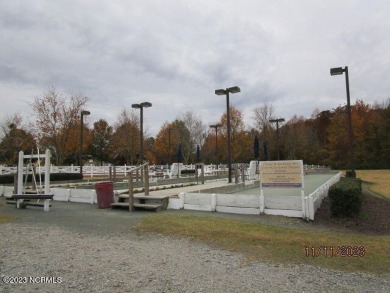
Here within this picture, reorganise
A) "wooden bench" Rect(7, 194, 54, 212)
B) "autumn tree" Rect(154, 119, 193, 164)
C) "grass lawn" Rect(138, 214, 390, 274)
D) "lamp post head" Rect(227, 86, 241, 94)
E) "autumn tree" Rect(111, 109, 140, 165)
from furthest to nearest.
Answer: "autumn tree" Rect(154, 119, 193, 164), "autumn tree" Rect(111, 109, 140, 165), "lamp post head" Rect(227, 86, 241, 94), "wooden bench" Rect(7, 194, 54, 212), "grass lawn" Rect(138, 214, 390, 274)

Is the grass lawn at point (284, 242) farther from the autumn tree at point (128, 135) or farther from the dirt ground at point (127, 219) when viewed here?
the autumn tree at point (128, 135)

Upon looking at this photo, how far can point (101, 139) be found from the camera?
65.6m

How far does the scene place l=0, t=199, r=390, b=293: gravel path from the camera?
13.9 ft

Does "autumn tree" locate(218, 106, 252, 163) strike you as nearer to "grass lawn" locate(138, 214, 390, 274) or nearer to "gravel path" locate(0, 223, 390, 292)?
"grass lawn" locate(138, 214, 390, 274)

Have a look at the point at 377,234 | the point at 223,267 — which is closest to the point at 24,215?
the point at 223,267

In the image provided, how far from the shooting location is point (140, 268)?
16.3ft

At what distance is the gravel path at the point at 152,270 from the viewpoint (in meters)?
4.24

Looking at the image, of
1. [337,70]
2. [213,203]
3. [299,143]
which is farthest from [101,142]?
[213,203]

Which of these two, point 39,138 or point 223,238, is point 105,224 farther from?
point 39,138
